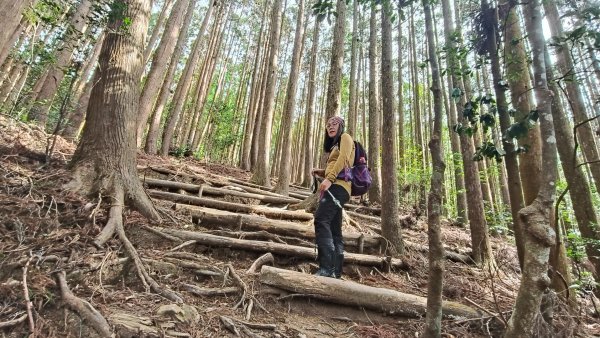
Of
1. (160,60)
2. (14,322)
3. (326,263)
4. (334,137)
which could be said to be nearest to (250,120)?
(160,60)

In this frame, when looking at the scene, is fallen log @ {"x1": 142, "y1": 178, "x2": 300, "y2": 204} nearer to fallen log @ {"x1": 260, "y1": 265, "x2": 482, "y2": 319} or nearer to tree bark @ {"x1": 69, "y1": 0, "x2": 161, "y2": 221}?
tree bark @ {"x1": 69, "y1": 0, "x2": 161, "y2": 221}

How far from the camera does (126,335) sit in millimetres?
2057

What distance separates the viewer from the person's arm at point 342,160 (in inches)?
148

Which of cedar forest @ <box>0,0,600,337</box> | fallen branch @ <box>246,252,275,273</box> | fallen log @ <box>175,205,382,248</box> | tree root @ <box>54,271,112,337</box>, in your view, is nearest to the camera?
tree root @ <box>54,271,112,337</box>

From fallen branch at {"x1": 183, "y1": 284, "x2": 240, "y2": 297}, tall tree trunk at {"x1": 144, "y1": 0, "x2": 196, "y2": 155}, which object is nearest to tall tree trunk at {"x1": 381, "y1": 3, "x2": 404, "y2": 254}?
fallen branch at {"x1": 183, "y1": 284, "x2": 240, "y2": 297}

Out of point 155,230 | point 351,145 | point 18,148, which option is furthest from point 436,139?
point 18,148

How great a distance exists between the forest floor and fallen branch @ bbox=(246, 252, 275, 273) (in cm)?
13

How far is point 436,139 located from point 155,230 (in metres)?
3.03

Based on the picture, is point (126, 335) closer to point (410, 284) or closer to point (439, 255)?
point (439, 255)

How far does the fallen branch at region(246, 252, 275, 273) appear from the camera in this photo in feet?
11.8

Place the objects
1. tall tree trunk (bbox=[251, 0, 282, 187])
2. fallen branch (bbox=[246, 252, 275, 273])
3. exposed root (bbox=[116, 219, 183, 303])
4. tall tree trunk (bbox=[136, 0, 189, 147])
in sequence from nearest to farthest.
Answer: exposed root (bbox=[116, 219, 183, 303]), fallen branch (bbox=[246, 252, 275, 273]), tall tree trunk (bbox=[251, 0, 282, 187]), tall tree trunk (bbox=[136, 0, 189, 147])

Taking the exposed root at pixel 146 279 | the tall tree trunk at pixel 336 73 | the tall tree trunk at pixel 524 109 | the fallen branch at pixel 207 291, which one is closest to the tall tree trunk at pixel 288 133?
the tall tree trunk at pixel 336 73

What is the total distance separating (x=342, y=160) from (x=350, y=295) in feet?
4.68

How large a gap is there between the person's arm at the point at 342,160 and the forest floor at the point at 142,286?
1.23 meters
